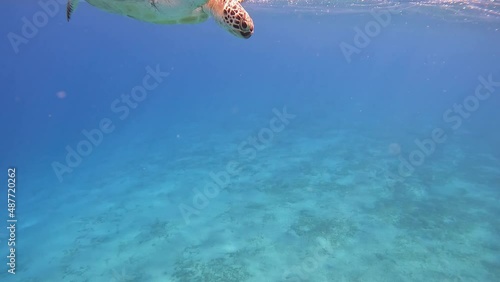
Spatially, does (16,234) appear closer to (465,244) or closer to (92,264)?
(92,264)

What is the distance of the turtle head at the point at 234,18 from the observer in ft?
11.6

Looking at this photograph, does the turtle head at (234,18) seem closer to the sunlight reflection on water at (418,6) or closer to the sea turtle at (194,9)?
the sea turtle at (194,9)

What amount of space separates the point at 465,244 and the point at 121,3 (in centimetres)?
795

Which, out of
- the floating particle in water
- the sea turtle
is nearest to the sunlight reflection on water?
the floating particle in water

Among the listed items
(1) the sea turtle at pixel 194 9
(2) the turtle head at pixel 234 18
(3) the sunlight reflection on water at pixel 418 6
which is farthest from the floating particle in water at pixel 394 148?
(3) the sunlight reflection on water at pixel 418 6

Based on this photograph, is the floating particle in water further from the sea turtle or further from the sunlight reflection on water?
the sunlight reflection on water

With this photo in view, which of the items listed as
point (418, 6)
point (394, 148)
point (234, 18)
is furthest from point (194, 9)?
point (418, 6)

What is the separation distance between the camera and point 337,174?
10406mm

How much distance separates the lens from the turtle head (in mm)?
3533

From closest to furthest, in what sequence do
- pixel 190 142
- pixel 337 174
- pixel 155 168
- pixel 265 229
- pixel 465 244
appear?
pixel 465 244 < pixel 265 229 < pixel 337 174 < pixel 155 168 < pixel 190 142

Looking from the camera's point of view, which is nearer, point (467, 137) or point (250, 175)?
point (250, 175)

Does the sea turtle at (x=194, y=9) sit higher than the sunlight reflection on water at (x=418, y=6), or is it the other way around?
the sunlight reflection on water at (x=418, y=6)

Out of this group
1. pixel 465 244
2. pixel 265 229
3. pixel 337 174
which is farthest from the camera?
pixel 337 174

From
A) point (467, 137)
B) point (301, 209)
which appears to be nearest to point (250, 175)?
point (301, 209)
